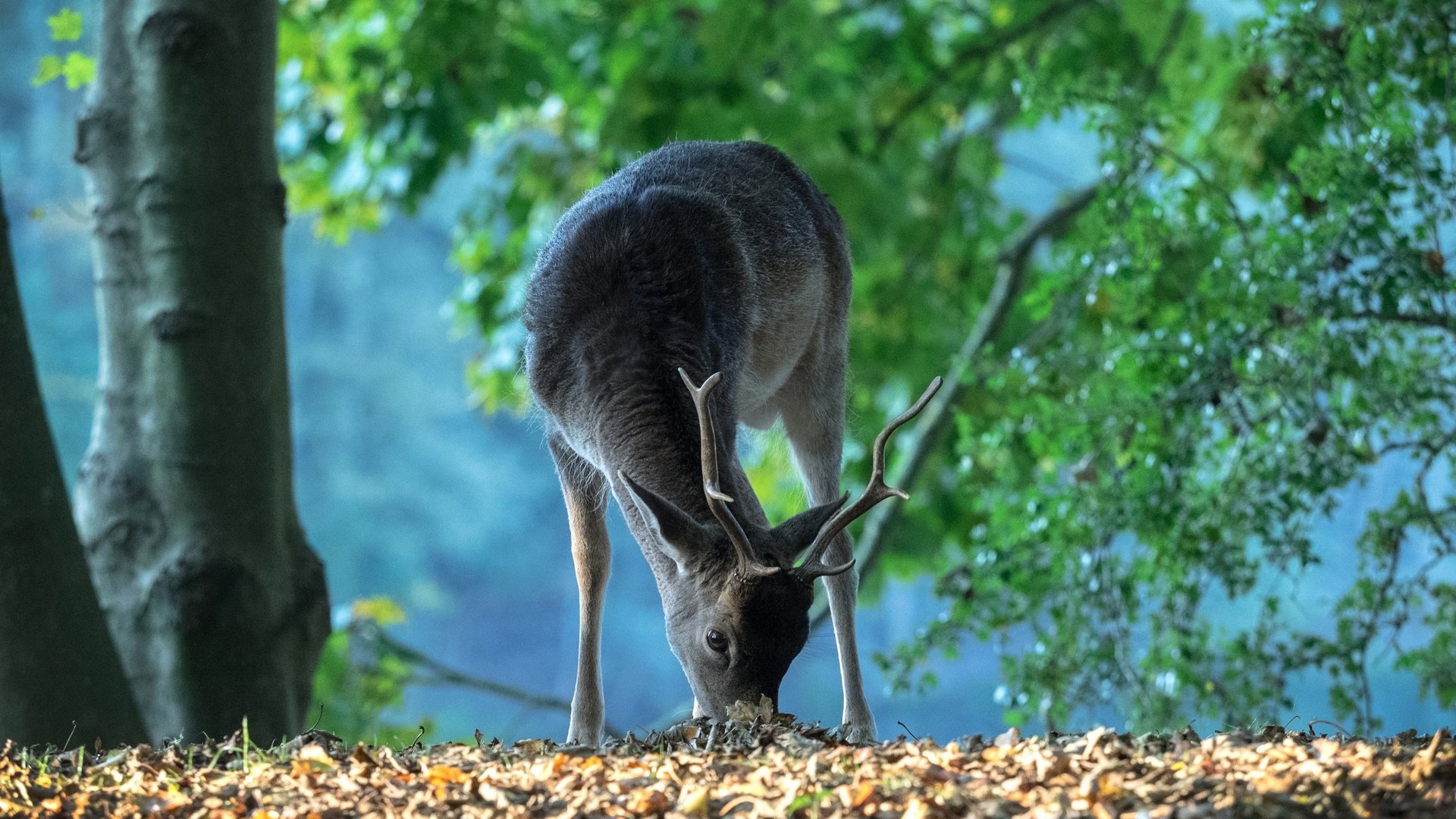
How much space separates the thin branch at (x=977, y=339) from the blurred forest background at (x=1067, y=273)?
49 millimetres

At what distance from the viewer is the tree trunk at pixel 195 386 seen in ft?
19.5

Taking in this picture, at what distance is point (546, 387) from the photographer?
548 cm

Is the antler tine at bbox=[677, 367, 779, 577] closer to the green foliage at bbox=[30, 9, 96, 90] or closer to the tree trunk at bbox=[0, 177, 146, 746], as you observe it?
the tree trunk at bbox=[0, 177, 146, 746]

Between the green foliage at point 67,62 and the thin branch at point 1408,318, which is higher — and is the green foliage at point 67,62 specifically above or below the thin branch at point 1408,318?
above

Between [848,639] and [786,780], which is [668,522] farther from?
[786,780]

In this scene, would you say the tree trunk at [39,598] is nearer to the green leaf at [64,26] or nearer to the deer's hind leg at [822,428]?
the green leaf at [64,26]

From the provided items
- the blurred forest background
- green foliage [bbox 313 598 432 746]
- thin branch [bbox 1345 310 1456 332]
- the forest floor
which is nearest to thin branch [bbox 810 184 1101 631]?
the blurred forest background

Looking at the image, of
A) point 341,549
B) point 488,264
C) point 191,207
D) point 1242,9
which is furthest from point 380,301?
point 191,207

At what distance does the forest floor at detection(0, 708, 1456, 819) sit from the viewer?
3006 mm

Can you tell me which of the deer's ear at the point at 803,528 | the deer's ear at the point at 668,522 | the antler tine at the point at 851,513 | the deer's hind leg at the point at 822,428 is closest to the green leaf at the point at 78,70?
the deer's hind leg at the point at 822,428

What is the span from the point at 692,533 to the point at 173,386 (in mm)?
2538

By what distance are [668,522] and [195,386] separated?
7.97ft

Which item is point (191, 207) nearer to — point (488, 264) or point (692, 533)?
point (692, 533)

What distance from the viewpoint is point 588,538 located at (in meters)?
5.82
